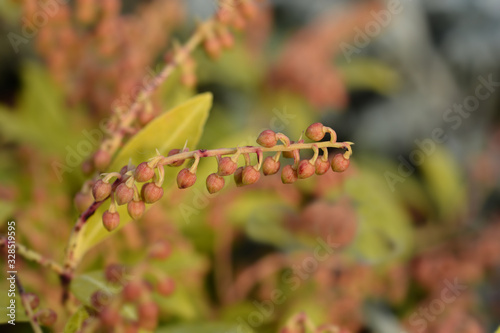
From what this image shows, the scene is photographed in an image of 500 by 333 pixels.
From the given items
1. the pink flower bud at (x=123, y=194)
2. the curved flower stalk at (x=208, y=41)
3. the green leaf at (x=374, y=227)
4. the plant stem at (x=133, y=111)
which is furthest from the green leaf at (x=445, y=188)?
the pink flower bud at (x=123, y=194)

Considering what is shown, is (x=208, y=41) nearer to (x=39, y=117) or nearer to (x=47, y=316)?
(x=47, y=316)

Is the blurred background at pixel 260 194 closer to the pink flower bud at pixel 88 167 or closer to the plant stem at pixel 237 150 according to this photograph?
the pink flower bud at pixel 88 167

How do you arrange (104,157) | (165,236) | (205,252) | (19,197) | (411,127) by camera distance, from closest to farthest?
(104,157)
(165,236)
(19,197)
(205,252)
(411,127)

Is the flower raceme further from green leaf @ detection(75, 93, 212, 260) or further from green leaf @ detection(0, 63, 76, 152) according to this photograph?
green leaf @ detection(0, 63, 76, 152)

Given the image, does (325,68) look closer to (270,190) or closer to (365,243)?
(270,190)

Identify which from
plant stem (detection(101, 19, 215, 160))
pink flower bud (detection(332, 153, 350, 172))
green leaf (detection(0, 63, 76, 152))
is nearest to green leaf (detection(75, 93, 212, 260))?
plant stem (detection(101, 19, 215, 160))

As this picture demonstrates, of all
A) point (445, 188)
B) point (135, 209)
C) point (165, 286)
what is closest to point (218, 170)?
point (135, 209)

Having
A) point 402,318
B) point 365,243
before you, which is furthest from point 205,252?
point 402,318
